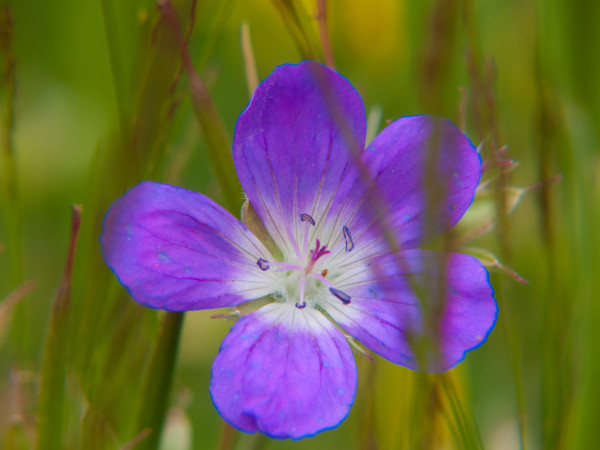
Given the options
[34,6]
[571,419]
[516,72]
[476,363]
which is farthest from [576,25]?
[34,6]

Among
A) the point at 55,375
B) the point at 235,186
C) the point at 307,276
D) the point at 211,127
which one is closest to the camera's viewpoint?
the point at 55,375

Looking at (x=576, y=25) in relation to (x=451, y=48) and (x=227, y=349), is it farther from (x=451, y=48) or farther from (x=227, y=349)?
(x=227, y=349)

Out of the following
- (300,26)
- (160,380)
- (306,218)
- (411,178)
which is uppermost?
(300,26)

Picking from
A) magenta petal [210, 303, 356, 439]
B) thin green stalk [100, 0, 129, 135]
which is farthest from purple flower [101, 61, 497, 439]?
thin green stalk [100, 0, 129, 135]

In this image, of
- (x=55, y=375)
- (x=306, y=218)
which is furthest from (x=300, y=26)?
(x=55, y=375)

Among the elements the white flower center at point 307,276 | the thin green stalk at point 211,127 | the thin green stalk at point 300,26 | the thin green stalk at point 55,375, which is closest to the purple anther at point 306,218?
the white flower center at point 307,276

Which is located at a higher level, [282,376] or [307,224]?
[307,224]

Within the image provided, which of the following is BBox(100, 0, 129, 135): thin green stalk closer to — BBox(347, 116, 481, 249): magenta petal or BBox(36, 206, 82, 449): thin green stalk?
BBox(36, 206, 82, 449): thin green stalk

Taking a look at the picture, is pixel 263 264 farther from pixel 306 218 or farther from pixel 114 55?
pixel 114 55
